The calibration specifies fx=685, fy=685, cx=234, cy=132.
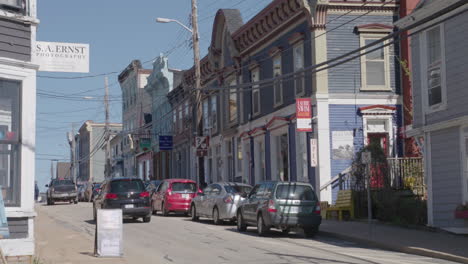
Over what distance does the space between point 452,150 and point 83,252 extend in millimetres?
10727

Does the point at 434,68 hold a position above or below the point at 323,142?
above

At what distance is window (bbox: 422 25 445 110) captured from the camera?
20234 millimetres

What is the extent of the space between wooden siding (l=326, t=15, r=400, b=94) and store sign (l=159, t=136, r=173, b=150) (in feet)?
80.7

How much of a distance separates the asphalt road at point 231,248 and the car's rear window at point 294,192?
4.01 ft

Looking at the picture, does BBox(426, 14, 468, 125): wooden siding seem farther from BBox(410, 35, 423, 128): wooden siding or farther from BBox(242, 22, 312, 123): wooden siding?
BBox(242, 22, 312, 123): wooden siding

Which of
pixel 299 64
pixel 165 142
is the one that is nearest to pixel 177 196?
pixel 299 64

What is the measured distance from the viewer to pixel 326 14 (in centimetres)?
2752

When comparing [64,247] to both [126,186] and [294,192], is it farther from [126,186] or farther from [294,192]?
[126,186]

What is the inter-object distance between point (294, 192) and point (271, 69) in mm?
12189

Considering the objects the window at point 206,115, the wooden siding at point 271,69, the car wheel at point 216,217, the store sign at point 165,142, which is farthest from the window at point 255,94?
the store sign at point 165,142

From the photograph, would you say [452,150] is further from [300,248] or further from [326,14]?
[326,14]

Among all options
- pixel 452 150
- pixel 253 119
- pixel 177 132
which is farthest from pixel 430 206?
pixel 177 132

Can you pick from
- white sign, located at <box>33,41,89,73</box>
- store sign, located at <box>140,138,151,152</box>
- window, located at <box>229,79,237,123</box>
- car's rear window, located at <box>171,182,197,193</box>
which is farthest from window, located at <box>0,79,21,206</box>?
store sign, located at <box>140,138,151,152</box>

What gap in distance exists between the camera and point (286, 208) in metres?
20.5
